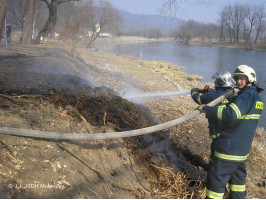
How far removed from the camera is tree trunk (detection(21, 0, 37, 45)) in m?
13.5

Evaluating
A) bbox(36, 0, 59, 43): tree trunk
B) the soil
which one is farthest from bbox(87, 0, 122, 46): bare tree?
the soil

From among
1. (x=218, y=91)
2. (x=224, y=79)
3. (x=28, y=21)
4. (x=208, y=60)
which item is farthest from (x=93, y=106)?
(x=208, y=60)

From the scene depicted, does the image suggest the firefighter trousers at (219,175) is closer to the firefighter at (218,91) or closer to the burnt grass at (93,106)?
the firefighter at (218,91)

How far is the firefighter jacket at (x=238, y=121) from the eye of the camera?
287 cm

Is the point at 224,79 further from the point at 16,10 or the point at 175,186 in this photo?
the point at 16,10

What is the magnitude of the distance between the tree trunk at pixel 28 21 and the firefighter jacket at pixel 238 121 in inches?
527

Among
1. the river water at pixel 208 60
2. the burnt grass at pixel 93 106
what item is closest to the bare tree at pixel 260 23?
the river water at pixel 208 60

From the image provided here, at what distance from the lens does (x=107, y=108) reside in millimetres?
4406

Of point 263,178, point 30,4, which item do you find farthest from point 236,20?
point 263,178

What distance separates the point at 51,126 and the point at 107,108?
53.1 inches

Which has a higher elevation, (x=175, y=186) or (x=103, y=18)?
(x=103, y=18)

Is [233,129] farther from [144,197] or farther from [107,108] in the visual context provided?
[107,108]

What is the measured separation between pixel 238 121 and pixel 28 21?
14215 millimetres

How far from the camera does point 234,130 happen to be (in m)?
3.01
